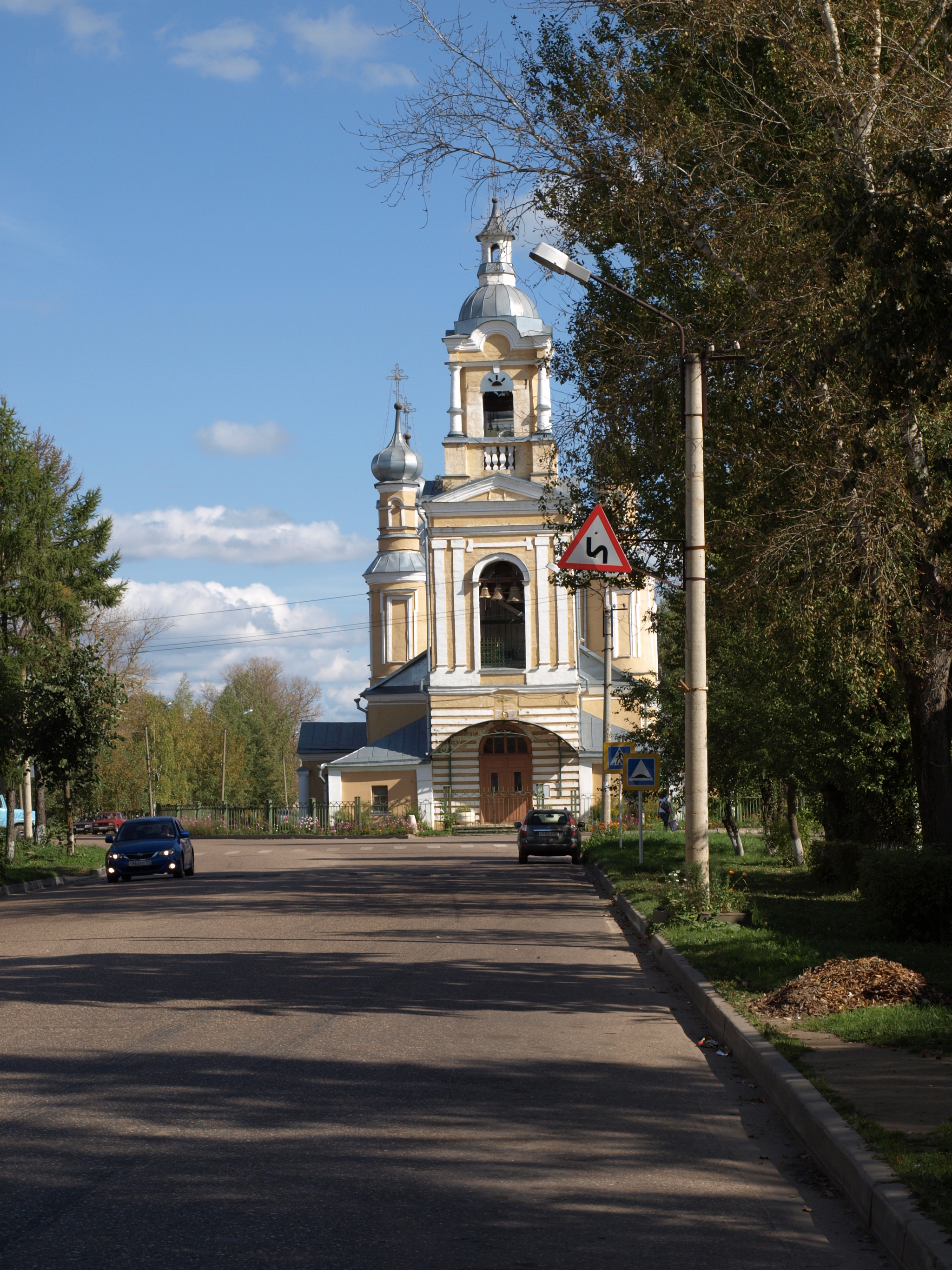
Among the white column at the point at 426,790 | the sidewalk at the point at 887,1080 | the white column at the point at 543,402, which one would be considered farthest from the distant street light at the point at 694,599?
the white column at the point at 426,790

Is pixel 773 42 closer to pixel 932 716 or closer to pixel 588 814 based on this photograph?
pixel 932 716

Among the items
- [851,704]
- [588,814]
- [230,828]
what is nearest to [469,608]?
[588,814]

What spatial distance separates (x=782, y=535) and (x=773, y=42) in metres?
5.33

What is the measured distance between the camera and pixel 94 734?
35125 mm

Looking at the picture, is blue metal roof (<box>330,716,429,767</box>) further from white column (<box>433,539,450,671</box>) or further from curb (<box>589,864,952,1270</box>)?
curb (<box>589,864,952,1270</box>)

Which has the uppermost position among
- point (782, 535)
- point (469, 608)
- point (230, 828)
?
point (469, 608)

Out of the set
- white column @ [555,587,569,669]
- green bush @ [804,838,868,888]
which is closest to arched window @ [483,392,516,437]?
white column @ [555,587,569,669]

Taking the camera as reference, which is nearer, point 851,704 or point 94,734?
point 851,704

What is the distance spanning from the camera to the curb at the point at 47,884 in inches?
1140

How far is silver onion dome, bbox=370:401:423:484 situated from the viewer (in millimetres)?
78250

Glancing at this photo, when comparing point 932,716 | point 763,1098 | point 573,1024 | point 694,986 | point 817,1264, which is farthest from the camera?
point 932,716

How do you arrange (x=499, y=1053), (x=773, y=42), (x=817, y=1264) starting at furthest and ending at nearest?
(x=773, y=42) → (x=499, y=1053) → (x=817, y=1264)

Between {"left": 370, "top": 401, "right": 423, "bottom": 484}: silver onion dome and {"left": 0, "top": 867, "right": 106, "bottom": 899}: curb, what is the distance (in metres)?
45.3

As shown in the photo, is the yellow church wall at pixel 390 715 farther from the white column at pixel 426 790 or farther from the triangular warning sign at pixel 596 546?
the triangular warning sign at pixel 596 546
